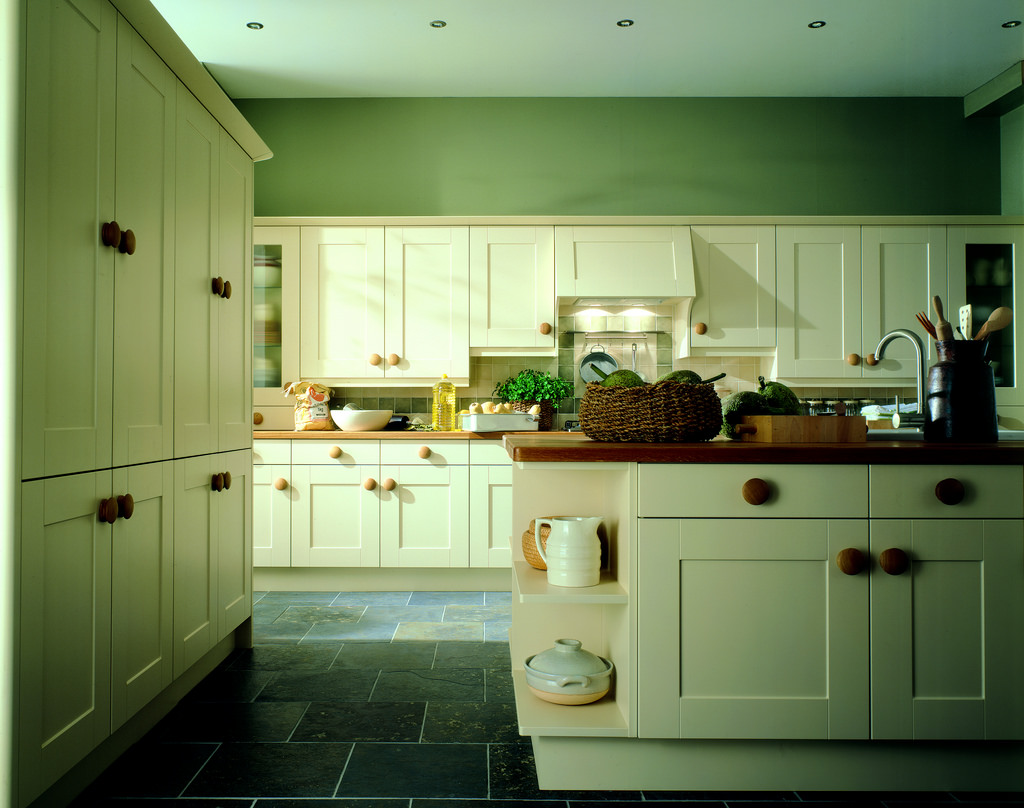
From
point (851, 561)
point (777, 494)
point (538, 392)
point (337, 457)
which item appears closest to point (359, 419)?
point (337, 457)

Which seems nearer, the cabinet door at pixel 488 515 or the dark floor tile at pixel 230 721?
the dark floor tile at pixel 230 721

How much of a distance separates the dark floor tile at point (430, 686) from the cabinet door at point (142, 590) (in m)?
0.65

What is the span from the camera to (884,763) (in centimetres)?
163

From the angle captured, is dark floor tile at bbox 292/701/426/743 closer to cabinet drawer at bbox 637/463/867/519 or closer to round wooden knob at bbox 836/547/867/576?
cabinet drawer at bbox 637/463/867/519

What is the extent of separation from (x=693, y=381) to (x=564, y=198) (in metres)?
2.87

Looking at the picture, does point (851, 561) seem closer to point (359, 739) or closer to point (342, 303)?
point (359, 739)

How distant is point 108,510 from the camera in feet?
5.46

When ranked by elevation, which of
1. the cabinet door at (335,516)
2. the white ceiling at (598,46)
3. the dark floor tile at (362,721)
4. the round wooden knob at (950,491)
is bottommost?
the dark floor tile at (362,721)

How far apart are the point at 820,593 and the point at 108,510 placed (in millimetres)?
1575

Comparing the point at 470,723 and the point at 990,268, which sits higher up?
the point at 990,268

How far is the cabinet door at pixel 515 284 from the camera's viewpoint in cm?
399

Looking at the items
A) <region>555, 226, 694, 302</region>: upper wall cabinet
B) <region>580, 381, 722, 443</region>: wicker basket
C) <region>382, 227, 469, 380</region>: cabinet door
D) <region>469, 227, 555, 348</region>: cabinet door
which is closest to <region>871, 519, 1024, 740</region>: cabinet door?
<region>580, 381, 722, 443</region>: wicker basket

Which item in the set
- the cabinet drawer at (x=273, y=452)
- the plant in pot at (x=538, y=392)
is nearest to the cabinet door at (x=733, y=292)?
the plant in pot at (x=538, y=392)

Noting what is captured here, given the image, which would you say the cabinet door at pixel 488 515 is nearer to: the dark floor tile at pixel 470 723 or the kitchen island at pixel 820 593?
the dark floor tile at pixel 470 723
